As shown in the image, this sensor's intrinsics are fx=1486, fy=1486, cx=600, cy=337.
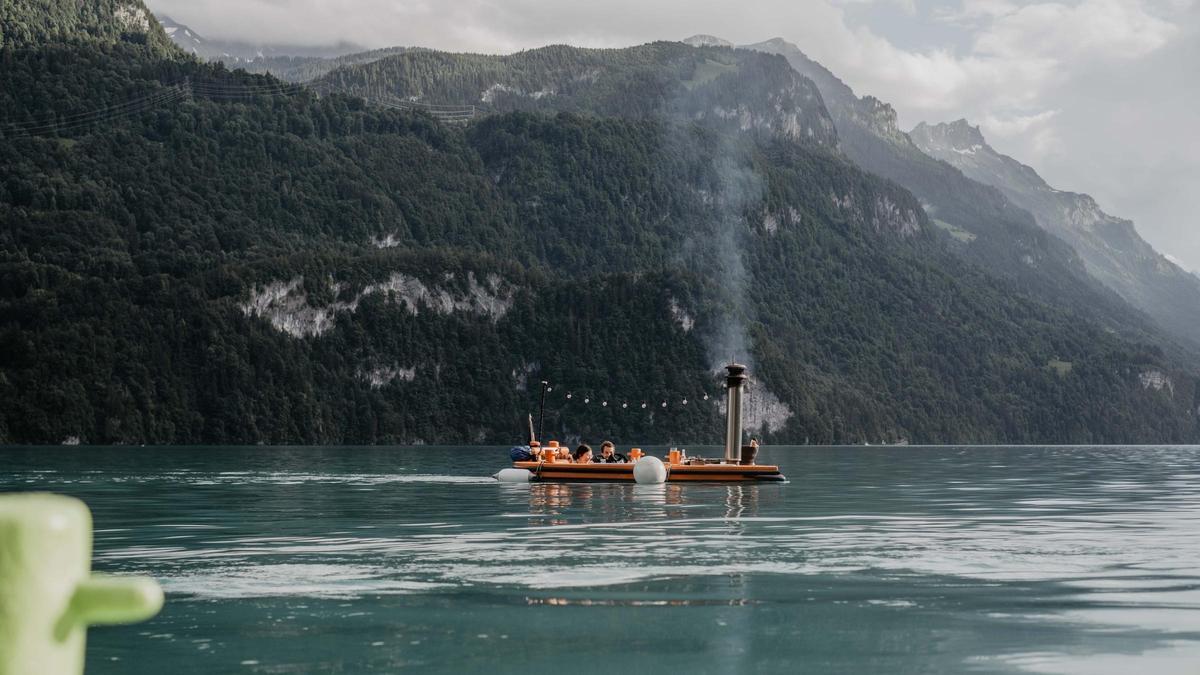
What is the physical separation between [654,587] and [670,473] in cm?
5370

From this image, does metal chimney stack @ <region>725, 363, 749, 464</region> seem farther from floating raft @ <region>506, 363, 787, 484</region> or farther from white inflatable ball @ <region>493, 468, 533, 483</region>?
white inflatable ball @ <region>493, 468, 533, 483</region>

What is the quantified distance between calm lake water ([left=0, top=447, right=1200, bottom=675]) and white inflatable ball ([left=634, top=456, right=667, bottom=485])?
56.1ft

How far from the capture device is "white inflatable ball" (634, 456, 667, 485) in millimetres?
81500

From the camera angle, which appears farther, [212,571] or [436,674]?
[212,571]

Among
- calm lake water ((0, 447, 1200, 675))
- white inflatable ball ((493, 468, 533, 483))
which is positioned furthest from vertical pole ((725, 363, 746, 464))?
calm lake water ((0, 447, 1200, 675))

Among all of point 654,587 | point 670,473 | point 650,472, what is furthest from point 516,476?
point 654,587

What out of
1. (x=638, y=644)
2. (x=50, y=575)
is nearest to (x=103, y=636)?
(x=638, y=644)

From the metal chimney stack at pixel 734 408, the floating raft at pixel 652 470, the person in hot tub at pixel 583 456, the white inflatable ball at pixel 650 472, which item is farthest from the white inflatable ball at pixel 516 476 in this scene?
the metal chimney stack at pixel 734 408

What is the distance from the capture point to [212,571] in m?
33.6

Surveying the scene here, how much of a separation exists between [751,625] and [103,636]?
34.3 feet

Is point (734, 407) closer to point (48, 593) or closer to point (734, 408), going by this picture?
point (734, 408)

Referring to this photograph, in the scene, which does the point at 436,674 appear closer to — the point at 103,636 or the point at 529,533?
the point at 103,636

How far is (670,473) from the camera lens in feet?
275

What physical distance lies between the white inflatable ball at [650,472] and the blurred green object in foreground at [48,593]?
7506 centimetres
